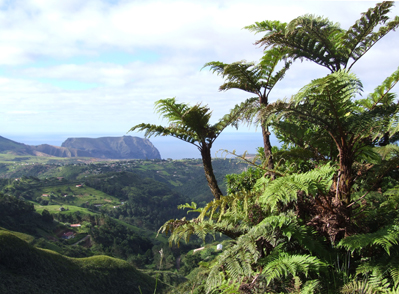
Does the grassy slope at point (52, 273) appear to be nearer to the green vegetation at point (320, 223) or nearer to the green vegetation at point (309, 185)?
the green vegetation at point (309, 185)

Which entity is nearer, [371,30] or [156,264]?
[371,30]

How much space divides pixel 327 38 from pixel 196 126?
2804 millimetres

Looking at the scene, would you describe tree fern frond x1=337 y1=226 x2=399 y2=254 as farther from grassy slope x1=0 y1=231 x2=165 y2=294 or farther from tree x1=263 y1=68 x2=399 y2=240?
grassy slope x1=0 y1=231 x2=165 y2=294

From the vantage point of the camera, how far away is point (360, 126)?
2.71 meters

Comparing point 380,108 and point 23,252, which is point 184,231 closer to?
point 380,108

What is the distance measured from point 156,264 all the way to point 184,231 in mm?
75009

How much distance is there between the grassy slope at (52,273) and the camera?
120 ft

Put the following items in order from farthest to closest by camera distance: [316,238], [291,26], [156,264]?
[156,264]
[291,26]
[316,238]

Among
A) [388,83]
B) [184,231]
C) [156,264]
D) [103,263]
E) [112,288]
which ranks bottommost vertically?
[156,264]

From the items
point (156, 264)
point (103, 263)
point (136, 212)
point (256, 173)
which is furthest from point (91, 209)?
point (256, 173)

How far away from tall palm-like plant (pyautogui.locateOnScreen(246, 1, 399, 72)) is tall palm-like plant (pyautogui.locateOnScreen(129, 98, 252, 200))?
1.29m

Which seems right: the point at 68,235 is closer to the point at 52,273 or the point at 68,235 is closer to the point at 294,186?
the point at 52,273

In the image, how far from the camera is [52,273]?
1537 inches

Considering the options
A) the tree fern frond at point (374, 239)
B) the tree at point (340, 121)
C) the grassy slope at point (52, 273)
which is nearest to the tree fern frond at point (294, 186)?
the tree at point (340, 121)
